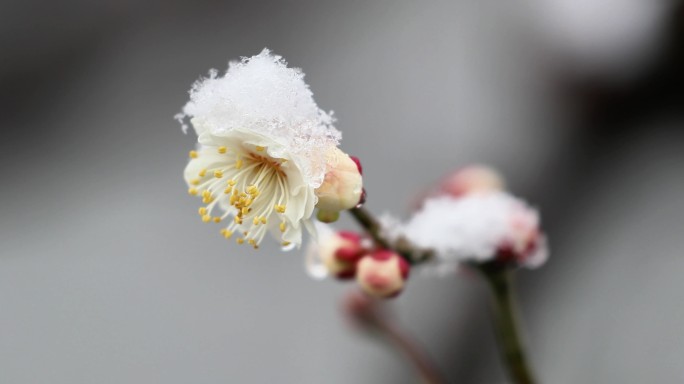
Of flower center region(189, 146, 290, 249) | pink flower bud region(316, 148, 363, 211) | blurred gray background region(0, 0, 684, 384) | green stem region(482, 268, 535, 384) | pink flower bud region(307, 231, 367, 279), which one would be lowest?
pink flower bud region(316, 148, 363, 211)

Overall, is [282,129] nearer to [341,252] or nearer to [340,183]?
[340,183]

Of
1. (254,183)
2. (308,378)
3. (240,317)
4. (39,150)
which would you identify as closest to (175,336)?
(240,317)

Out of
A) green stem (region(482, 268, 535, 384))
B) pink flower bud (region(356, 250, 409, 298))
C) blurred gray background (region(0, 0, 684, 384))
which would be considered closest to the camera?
pink flower bud (region(356, 250, 409, 298))

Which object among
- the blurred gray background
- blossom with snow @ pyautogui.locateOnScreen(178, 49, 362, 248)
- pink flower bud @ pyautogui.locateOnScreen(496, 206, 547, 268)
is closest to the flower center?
blossom with snow @ pyautogui.locateOnScreen(178, 49, 362, 248)

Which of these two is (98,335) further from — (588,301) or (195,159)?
(195,159)

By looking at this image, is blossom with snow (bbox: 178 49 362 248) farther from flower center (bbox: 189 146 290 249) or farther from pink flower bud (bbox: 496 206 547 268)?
pink flower bud (bbox: 496 206 547 268)

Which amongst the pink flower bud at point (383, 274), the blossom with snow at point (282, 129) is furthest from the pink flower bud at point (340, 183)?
the pink flower bud at point (383, 274)
